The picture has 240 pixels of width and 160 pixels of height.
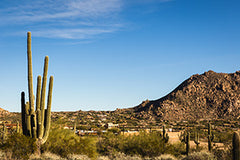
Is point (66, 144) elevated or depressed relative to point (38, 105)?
depressed

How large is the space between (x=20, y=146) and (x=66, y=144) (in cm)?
427

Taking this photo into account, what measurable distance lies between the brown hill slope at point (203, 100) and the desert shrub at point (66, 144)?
203 ft

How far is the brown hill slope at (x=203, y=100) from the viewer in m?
82.4

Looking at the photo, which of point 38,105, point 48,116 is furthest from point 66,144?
point 38,105

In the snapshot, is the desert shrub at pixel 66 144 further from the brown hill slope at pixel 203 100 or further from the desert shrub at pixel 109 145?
the brown hill slope at pixel 203 100

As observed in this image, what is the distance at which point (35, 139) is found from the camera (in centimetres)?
1702

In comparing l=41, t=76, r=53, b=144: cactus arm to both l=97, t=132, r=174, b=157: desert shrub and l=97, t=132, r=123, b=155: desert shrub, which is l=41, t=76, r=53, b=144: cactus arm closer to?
l=97, t=132, r=174, b=157: desert shrub

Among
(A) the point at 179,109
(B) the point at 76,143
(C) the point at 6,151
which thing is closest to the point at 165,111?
(A) the point at 179,109

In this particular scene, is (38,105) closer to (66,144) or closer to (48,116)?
(48,116)

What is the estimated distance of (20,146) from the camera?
53.1 feet

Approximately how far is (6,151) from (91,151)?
272 inches

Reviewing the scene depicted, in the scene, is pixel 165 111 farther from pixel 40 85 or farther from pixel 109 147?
pixel 40 85

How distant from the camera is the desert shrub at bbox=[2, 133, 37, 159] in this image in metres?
15.9

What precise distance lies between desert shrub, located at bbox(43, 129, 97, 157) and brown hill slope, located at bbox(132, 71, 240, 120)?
61785 millimetres
